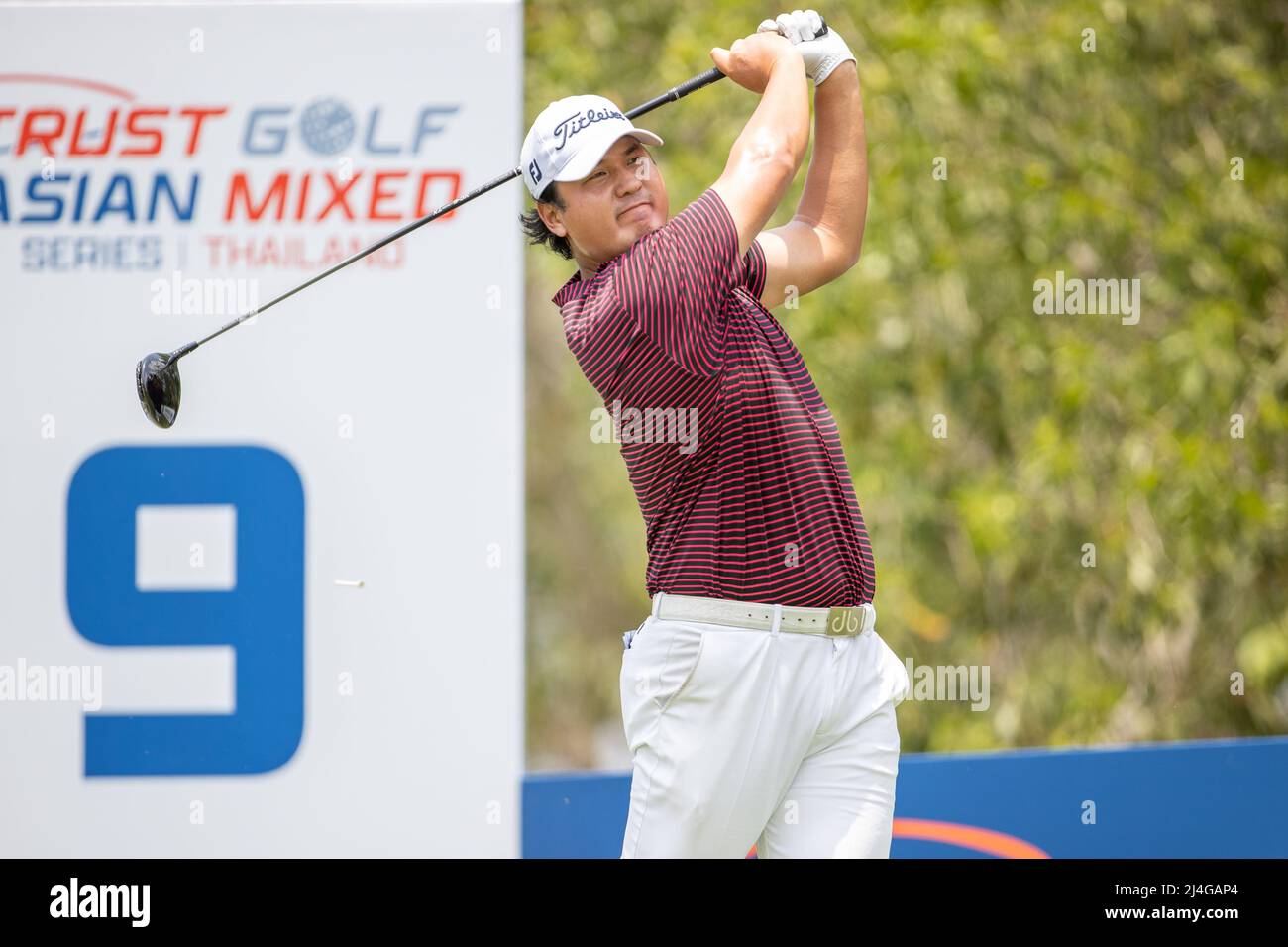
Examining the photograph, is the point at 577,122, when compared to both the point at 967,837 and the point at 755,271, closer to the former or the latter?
the point at 755,271

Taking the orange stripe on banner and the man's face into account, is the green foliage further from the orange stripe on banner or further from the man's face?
the man's face

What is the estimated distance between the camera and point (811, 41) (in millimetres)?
2633

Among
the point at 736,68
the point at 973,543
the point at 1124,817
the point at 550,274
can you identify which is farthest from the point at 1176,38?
the point at 736,68

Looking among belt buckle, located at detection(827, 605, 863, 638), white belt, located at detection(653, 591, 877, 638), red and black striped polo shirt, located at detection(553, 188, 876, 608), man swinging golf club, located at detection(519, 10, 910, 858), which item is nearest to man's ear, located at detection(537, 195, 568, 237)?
man swinging golf club, located at detection(519, 10, 910, 858)

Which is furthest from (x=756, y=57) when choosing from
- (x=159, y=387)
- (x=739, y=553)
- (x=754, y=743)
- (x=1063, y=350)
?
(x=1063, y=350)

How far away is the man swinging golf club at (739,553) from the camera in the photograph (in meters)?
2.36

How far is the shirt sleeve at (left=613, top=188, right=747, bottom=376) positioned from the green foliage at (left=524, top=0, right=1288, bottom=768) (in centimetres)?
281

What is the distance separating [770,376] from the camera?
2.42 meters

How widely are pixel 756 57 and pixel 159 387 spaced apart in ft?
4.78

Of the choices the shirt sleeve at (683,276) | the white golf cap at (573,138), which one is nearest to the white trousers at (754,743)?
the shirt sleeve at (683,276)

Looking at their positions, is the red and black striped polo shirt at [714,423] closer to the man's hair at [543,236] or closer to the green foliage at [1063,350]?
the man's hair at [543,236]

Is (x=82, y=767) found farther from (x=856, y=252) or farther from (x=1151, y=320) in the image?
(x=1151, y=320)

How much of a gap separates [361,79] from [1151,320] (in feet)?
9.48

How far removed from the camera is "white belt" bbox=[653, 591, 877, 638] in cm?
243
